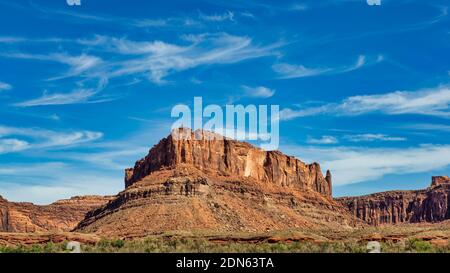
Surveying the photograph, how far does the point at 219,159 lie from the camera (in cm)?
15975

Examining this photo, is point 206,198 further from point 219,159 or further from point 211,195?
point 219,159

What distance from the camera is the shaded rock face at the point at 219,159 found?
488 ft

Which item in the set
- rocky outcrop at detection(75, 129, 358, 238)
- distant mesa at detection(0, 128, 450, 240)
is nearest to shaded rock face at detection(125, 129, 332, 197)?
rocky outcrop at detection(75, 129, 358, 238)

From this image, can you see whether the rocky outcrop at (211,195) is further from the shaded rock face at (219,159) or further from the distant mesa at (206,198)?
the distant mesa at (206,198)

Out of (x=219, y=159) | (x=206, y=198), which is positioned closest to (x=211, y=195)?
(x=206, y=198)

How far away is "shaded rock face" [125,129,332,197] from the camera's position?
14875 cm

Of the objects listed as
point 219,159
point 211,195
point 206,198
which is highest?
point 219,159

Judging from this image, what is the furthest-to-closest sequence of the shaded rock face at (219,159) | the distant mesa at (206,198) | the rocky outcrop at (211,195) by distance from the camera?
the shaded rock face at (219,159)
the distant mesa at (206,198)
the rocky outcrop at (211,195)

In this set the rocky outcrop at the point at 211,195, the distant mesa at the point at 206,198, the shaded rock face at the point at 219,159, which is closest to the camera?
the rocky outcrop at the point at 211,195

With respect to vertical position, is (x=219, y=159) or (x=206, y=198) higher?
(x=219, y=159)

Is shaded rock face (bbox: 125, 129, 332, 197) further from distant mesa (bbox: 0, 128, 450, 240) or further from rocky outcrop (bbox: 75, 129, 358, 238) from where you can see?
distant mesa (bbox: 0, 128, 450, 240)

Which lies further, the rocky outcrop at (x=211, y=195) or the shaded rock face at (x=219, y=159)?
the shaded rock face at (x=219, y=159)

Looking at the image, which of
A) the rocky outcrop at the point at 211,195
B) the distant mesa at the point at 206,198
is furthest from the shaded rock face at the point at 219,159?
the distant mesa at the point at 206,198

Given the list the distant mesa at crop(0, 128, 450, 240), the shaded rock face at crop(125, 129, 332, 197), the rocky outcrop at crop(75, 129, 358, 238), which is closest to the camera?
the rocky outcrop at crop(75, 129, 358, 238)
